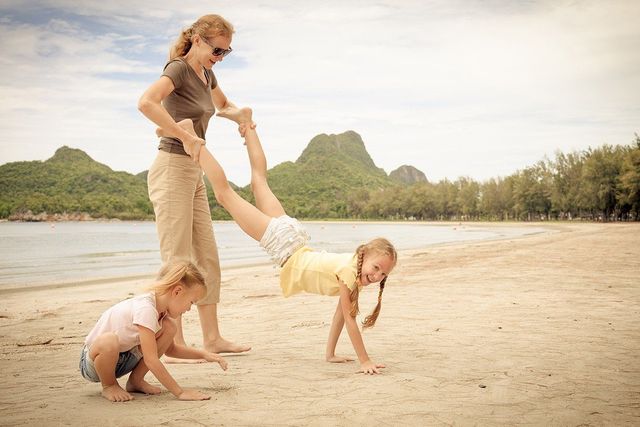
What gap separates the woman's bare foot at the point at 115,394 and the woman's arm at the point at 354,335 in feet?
4.94

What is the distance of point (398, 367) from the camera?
3854 millimetres

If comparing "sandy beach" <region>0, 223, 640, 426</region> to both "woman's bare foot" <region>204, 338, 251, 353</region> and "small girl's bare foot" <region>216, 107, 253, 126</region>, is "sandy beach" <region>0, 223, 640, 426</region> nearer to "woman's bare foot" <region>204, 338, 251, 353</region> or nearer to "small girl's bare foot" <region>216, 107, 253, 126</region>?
"woman's bare foot" <region>204, 338, 251, 353</region>

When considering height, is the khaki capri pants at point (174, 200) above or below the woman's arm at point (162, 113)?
below

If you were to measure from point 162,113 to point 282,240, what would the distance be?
51.6 inches

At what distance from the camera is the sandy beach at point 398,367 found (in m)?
2.79

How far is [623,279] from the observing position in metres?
8.79

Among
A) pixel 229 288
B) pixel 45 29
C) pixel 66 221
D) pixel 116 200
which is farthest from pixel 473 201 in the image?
pixel 229 288

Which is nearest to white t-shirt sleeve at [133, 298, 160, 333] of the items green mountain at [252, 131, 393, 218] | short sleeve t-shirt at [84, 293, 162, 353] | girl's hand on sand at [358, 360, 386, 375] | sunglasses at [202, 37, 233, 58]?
short sleeve t-shirt at [84, 293, 162, 353]

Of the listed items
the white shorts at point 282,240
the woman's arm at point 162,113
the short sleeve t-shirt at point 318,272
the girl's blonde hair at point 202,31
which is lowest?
the short sleeve t-shirt at point 318,272

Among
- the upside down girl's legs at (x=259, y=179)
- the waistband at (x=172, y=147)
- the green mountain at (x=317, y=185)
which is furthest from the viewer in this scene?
the green mountain at (x=317, y=185)

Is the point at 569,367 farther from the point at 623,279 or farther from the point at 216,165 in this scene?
the point at 623,279

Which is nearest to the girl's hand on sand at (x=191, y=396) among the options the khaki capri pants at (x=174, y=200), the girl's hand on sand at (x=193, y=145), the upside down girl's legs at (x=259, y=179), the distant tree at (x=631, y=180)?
the khaki capri pants at (x=174, y=200)

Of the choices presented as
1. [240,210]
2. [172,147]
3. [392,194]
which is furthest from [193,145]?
[392,194]

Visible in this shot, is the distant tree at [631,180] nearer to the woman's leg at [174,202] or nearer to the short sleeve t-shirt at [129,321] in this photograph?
the woman's leg at [174,202]
